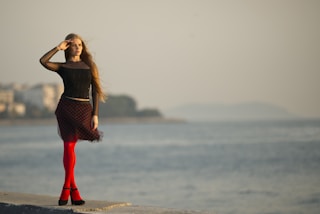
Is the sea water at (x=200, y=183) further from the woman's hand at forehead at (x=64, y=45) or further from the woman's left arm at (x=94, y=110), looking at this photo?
the woman's hand at forehead at (x=64, y=45)

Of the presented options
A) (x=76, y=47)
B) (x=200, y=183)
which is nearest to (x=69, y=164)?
(x=76, y=47)

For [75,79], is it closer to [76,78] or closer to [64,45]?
[76,78]

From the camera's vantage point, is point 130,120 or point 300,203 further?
point 130,120

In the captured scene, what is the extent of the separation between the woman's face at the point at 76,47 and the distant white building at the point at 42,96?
166 meters

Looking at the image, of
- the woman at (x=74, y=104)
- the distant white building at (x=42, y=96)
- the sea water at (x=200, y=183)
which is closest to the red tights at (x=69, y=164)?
the woman at (x=74, y=104)

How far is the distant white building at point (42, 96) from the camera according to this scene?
17650cm

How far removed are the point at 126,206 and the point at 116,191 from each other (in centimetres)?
1637

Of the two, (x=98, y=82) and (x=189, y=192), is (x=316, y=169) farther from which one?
(x=98, y=82)

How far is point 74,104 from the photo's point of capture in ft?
23.8

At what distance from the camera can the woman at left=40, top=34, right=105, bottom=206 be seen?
23.8 feet

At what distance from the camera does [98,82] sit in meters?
7.38

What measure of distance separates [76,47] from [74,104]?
0.57 metres

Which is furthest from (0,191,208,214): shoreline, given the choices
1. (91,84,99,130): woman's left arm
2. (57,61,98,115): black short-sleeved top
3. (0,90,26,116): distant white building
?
(0,90,26,116): distant white building

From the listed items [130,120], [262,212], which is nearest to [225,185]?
[262,212]
